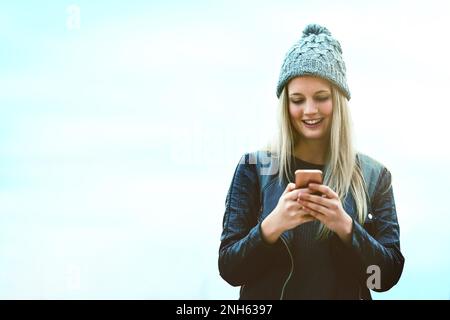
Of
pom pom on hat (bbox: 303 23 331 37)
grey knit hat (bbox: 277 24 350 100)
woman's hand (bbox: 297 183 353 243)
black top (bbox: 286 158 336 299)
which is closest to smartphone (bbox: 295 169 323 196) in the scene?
woman's hand (bbox: 297 183 353 243)

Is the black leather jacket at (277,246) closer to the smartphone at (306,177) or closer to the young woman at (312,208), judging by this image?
the young woman at (312,208)

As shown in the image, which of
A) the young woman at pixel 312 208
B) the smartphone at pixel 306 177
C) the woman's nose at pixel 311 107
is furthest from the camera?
the woman's nose at pixel 311 107

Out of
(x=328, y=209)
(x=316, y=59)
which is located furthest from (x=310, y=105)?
(x=328, y=209)

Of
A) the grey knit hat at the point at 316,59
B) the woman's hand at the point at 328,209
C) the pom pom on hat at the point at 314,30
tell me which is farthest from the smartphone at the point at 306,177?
the pom pom on hat at the point at 314,30

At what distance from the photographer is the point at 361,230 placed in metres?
3.14

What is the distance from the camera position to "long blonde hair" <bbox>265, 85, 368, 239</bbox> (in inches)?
129

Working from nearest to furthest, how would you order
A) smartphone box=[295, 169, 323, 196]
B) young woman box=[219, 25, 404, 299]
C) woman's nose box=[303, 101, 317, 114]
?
smartphone box=[295, 169, 323, 196]
young woman box=[219, 25, 404, 299]
woman's nose box=[303, 101, 317, 114]

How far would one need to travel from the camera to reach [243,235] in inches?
128

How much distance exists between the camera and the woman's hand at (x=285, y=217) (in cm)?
306

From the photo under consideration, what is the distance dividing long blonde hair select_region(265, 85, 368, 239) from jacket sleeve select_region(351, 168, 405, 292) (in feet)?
0.27

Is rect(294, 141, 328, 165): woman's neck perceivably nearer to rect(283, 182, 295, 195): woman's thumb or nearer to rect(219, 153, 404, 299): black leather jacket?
rect(219, 153, 404, 299): black leather jacket
